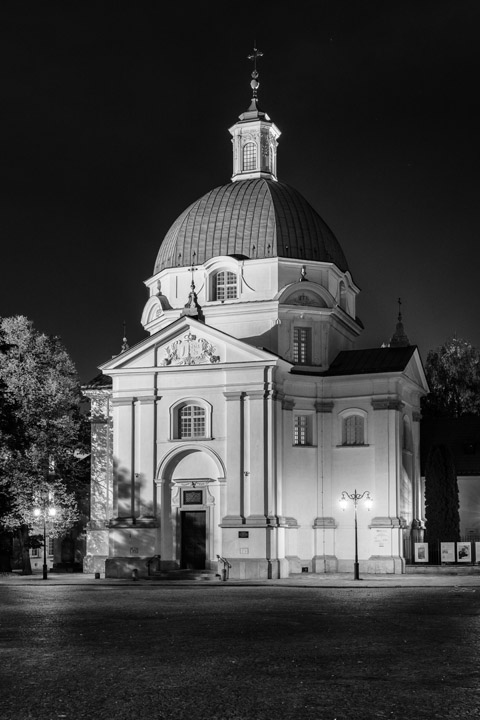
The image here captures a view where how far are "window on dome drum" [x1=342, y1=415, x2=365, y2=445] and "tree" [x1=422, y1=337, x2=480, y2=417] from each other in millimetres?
22794

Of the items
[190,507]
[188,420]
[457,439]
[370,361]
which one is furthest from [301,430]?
[457,439]

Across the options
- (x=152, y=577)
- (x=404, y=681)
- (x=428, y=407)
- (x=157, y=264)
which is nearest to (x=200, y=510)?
(x=152, y=577)

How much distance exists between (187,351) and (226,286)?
4953 millimetres

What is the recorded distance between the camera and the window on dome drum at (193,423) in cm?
5134

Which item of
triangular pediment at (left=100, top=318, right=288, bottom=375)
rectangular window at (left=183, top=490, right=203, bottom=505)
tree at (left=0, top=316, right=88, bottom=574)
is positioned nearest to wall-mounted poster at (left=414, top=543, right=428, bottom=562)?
rectangular window at (left=183, top=490, right=203, bottom=505)

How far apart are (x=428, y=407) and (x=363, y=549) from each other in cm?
2468

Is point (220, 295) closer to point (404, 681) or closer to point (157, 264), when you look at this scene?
point (157, 264)

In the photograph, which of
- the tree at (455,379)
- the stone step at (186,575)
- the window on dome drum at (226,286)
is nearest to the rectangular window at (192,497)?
the stone step at (186,575)

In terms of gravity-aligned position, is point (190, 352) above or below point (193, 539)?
above

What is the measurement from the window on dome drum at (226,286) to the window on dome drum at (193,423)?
21.2 feet

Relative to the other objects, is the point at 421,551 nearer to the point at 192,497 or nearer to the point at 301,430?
the point at 301,430

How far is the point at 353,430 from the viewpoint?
5306 cm

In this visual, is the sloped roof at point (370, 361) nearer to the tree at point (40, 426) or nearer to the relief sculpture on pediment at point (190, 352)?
the relief sculpture on pediment at point (190, 352)

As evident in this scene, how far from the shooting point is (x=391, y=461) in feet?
168
